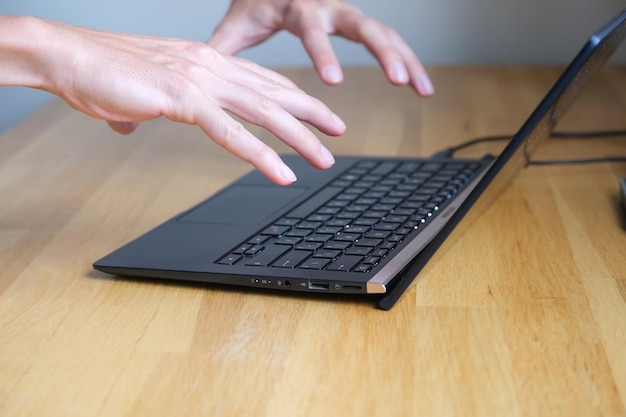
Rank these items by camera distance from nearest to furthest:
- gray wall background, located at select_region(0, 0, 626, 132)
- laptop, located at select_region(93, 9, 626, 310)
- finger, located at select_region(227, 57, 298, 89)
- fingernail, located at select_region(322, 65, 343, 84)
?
laptop, located at select_region(93, 9, 626, 310)
finger, located at select_region(227, 57, 298, 89)
fingernail, located at select_region(322, 65, 343, 84)
gray wall background, located at select_region(0, 0, 626, 132)

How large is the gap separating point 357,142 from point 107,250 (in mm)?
488

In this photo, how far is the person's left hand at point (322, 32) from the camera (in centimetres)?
116

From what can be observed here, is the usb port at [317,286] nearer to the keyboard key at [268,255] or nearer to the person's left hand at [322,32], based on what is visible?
the keyboard key at [268,255]

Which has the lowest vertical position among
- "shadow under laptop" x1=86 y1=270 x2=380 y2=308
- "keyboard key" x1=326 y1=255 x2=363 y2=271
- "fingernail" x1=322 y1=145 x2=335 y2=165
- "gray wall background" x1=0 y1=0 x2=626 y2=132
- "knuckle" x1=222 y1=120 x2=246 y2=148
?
"gray wall background" x1=0 y1=0 x2=626 y2=132

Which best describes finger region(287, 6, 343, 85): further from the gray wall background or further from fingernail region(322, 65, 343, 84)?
the gray wall background

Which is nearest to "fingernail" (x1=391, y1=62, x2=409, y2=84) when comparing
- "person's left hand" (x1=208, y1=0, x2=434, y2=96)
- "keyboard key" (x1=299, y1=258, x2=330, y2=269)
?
"person's left hand" (x1=208, y1=0, x2=434, y2=96)

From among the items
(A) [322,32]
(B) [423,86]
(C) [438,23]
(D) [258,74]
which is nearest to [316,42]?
(A) [322,32]

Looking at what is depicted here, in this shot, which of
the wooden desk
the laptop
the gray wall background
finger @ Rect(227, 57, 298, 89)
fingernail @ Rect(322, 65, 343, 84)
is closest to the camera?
the wooden desk

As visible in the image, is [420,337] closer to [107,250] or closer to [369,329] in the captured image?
[369,329]

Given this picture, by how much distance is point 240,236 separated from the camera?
864 mm

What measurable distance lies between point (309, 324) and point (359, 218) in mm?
188

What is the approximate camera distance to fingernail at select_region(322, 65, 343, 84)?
109 cm

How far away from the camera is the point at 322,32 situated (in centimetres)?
120

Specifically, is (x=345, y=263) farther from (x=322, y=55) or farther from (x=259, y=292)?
(x=322, y=55)
